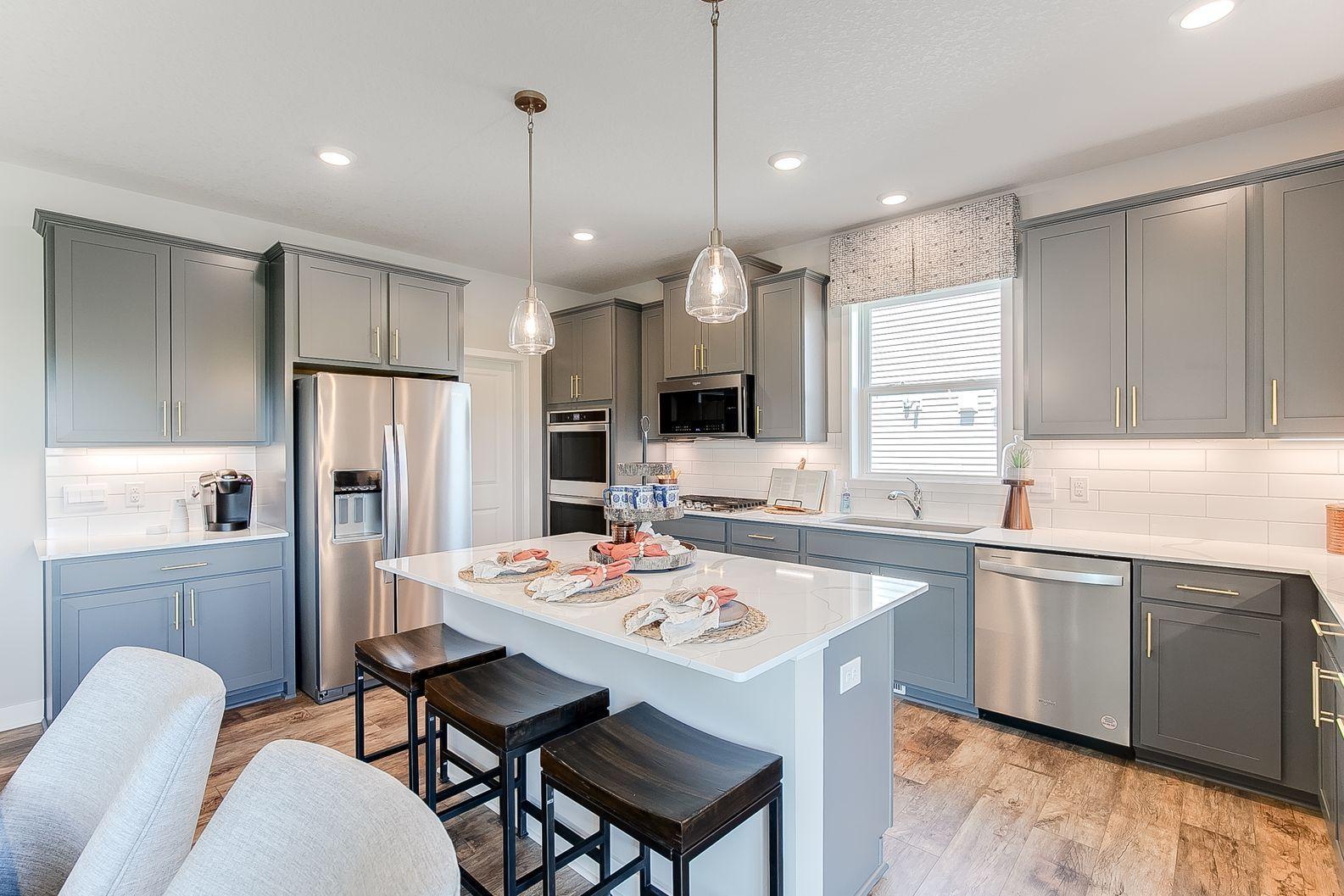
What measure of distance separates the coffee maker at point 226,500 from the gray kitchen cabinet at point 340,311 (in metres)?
0.78

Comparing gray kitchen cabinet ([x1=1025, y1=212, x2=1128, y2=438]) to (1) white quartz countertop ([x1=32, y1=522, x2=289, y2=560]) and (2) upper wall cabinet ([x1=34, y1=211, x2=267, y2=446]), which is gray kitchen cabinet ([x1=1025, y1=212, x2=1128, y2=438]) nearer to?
(1) white quartz countertop ([x1=32, y1=522, x2=289, y2=560])

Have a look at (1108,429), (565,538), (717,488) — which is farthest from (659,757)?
(717,488)

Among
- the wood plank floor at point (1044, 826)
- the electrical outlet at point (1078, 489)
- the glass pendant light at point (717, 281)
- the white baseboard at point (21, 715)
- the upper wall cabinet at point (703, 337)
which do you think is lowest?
the wood plank floor at point (1044, 826)

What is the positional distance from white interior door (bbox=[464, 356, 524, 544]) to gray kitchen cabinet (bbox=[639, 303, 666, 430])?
1.03m

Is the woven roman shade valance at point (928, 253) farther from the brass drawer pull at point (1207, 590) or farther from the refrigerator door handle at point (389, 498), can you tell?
the refrigerator door handle at point (389, 498)

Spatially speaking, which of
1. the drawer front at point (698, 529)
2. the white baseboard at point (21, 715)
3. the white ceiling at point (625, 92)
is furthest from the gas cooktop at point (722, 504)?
the white baseboard at point (21, 715)

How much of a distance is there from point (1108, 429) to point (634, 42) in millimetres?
2589

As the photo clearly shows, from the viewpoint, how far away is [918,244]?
11.9 feet

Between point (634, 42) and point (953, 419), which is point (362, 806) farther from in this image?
point (953, 419)

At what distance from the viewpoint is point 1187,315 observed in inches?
107

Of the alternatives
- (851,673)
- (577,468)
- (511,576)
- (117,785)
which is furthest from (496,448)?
(117,785)

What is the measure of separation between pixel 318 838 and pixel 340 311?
3471mm

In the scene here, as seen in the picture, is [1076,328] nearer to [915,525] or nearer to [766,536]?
[915,525]

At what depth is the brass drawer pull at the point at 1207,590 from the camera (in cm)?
239
